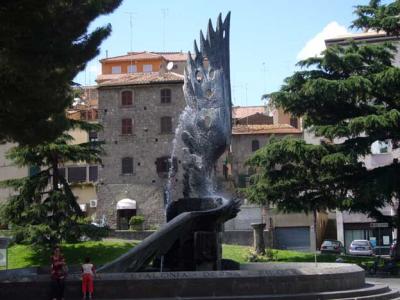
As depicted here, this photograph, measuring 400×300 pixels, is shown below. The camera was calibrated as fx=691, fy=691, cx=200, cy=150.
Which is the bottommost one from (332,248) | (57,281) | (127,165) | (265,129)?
(332,248)

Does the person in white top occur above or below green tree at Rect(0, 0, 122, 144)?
below

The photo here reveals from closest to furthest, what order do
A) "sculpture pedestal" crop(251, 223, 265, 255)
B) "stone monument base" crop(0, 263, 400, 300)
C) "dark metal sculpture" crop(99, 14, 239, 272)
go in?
"stone monument base" crop(0, 263, 400, 300), "dark metal sculpture" crop(99, 14, 239, 272), "sculpture pedestal" crop(251, 223, 265, 255)

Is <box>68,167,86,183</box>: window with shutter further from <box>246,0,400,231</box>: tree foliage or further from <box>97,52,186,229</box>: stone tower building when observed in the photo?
<box>246,0,400,231</box>: tree foliage

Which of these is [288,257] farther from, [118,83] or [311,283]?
[118,83]

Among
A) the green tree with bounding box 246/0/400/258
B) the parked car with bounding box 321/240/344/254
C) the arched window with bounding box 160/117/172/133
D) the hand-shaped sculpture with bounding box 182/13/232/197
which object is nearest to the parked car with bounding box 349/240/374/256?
the parked car with bounding box 321/240/344/254

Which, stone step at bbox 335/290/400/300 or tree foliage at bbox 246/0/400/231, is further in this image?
tree foliage at bbox 246/0/400/231

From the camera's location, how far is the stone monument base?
14.4m

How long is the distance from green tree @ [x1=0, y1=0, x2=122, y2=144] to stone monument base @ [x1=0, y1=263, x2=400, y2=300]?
15.1 ft

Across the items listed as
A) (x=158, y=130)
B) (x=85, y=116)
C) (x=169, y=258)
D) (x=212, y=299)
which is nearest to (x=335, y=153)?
(x=169, y=258)

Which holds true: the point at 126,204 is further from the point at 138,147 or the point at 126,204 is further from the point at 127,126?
the point at 127,126

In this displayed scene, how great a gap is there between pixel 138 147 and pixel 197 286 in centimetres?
4183

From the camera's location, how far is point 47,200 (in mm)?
33469

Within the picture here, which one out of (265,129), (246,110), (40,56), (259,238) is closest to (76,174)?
(265,129)

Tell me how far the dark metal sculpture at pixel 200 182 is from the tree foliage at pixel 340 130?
12705 millimetres
